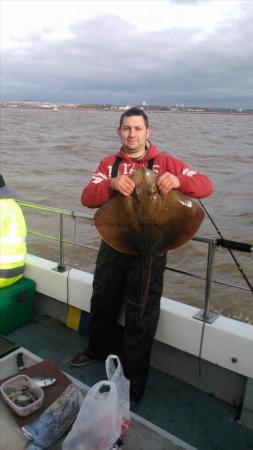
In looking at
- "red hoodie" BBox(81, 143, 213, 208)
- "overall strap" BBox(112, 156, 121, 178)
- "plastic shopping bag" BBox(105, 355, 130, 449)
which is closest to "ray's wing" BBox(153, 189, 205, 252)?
"red hoodie" BBox(81, 143, 213, 208)

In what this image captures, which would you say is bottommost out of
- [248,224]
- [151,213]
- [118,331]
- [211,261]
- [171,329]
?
[248,224]

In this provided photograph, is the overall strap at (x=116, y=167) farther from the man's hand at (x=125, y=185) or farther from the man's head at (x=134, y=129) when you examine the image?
the man's hand at (x=125, y=185)

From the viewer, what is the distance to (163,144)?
26.1 m

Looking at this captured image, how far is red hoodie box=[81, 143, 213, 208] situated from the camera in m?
2.70

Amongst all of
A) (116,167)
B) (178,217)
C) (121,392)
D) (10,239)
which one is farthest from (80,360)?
(178,217)

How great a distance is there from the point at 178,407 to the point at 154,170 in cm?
193

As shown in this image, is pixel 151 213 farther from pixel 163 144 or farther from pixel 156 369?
pixel 163 144

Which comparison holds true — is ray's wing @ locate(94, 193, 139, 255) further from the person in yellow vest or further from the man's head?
the person in yellow vest

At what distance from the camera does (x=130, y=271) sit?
3174 millimetres

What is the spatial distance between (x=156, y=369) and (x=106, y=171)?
6.36 ft

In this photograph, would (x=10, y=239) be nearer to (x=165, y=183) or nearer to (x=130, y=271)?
(x=130, y=271)

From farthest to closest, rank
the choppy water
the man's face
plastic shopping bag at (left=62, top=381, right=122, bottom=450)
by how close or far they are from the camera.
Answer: the choppy water
the man's face
plastic shopping bag at (left=62, top=381, right=122, bottom=450)

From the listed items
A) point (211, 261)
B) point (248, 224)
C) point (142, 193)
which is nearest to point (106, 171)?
point (142, 193)

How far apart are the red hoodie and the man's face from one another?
0.36 ft
